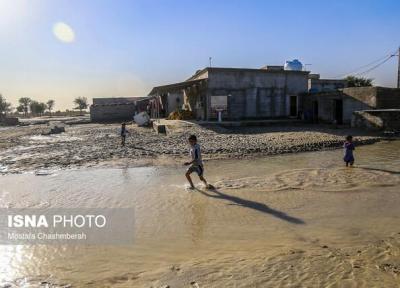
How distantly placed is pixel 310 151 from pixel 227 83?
44.6 feet

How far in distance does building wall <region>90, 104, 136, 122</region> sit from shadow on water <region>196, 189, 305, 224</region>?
132ft

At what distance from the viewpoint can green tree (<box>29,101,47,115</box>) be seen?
97.7 m

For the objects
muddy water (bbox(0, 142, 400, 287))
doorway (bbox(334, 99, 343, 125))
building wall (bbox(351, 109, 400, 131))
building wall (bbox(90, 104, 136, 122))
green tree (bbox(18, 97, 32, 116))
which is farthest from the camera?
green tree (bbox(18, 97, 32, 116))

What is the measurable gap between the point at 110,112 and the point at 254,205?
42.5 meters

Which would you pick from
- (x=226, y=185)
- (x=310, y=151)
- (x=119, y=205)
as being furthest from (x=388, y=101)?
(x=119, y=205)

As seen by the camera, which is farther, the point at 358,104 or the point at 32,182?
the point at 358,104

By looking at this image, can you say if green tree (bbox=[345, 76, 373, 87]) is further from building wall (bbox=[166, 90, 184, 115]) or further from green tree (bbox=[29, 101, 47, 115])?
green tree (bbox=[29, 101, 47, 115])

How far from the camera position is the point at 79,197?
29.6 feet

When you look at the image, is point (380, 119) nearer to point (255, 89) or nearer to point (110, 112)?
point (255, 89)

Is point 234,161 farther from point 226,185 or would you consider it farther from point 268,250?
point 268,250

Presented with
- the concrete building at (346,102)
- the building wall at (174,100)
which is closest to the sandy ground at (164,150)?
the concrete building at (346,102)

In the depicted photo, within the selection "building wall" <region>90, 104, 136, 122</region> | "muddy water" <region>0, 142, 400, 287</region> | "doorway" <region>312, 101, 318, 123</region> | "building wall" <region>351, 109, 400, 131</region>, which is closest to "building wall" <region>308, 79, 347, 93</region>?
"doorway" <region>312, 101, 318, 123</region>

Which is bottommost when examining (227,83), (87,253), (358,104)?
(87,253)

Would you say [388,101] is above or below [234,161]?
above
